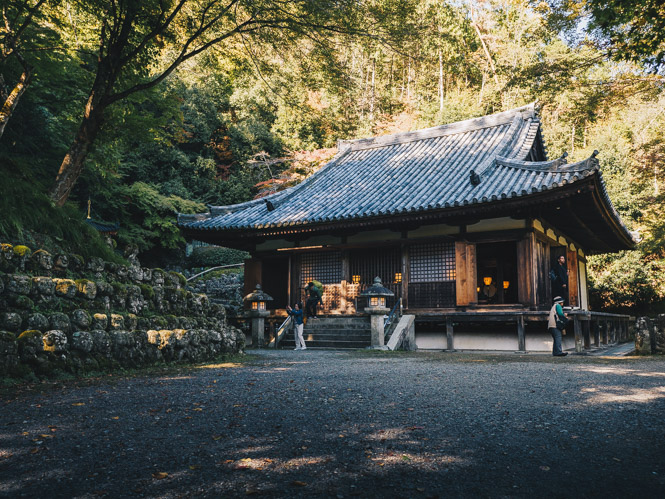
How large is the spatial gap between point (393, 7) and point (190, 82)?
92.1ft

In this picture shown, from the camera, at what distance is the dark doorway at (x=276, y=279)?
55.7 ft

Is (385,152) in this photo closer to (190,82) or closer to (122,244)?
(122,244)

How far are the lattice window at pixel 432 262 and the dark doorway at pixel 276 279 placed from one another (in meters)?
5.12

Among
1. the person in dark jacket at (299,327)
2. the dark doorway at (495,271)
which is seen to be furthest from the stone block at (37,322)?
the dark doorway at (495,271)

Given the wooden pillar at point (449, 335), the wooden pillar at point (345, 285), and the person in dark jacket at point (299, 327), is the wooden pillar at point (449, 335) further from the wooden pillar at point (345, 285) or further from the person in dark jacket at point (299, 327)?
the person in dark jacket at point (299, 327)

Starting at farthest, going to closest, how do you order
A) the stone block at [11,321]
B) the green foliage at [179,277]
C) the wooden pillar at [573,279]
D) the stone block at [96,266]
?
the wooden pillar at [573,279]
the green foliage at [179,277]
the stone block at [96,266]
the stone block at [11,321]

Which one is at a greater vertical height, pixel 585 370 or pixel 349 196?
pixel 349 196

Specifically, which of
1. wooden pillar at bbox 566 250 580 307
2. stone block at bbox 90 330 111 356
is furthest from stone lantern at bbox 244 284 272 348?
wooden pillar at bbox 566 250 580 307

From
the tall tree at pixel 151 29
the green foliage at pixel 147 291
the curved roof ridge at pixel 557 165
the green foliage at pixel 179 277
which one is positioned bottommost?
the green foliage at pixel 147 291

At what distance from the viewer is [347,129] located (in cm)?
3027

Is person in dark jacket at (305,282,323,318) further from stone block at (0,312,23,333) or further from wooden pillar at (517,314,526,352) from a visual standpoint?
stone block at (0,312,23,333)

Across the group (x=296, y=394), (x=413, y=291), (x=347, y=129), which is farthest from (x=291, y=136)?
(x=296, y=394)

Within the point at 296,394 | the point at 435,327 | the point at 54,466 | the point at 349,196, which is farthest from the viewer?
the point at 349,196

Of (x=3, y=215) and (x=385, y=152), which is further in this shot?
(x=385, y=152)
